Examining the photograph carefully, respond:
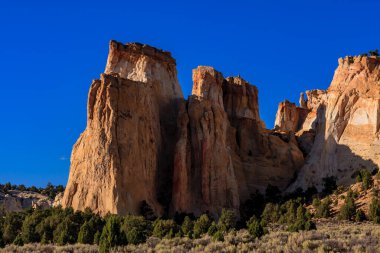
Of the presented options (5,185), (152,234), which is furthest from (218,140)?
(5,185)

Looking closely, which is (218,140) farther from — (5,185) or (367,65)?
(5,185)

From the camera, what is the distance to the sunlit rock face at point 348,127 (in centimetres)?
7162

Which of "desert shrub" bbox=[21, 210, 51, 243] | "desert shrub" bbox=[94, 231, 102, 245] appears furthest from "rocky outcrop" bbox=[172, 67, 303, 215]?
"desert shrub" bbox=[94, 231, 102, 245]

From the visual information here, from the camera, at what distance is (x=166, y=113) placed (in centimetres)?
6975

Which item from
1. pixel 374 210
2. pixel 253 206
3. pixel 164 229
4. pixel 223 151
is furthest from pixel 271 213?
pixel 164 229

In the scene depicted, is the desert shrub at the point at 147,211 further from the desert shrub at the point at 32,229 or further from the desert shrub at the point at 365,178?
the desert shrub at the point at 365,178

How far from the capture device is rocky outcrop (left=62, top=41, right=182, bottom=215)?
57.3 meters

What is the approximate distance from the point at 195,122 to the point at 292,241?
33.6 meters

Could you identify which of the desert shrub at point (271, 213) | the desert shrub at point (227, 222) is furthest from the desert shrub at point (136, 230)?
the desert shrub at point (271, 213)

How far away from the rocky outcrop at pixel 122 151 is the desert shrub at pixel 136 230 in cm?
730

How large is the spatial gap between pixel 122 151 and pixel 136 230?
1841cm

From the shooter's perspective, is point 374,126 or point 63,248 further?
point 374,126

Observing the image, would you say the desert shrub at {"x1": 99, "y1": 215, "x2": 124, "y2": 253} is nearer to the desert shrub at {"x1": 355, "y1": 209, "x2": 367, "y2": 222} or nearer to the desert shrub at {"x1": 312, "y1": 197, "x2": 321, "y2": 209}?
the desert shrub at {"x1": 355, "y1": 209, "x2": 367, "y2": 222}

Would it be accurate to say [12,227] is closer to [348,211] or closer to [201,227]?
[201,227]
